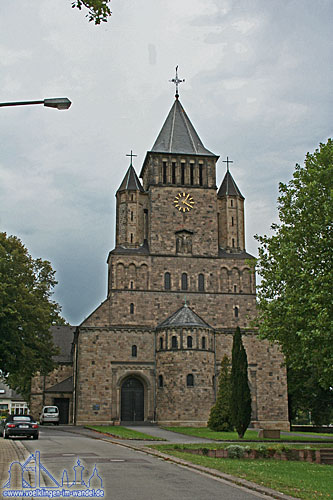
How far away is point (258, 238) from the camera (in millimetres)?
30609

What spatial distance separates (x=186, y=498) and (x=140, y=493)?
1.03 meters

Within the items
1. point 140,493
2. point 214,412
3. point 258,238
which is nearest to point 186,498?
point 140,493

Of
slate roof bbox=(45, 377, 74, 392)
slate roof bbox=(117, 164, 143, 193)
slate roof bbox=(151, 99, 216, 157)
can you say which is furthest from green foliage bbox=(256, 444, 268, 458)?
slate roof bbox=(45, 377, 74, 392)

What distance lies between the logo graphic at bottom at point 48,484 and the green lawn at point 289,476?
12.2 ft

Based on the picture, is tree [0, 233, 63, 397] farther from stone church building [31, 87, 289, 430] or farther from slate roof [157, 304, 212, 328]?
slate roof [157, 304, 212, 328]

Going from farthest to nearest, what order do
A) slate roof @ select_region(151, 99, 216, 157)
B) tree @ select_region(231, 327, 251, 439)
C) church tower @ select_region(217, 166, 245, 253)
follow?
slate roof @ select_region(151, 99, 216, 157) → church tower @ select_region(217, 166, 245, 253) → tree @ select_region(231, 327, 251, 439)

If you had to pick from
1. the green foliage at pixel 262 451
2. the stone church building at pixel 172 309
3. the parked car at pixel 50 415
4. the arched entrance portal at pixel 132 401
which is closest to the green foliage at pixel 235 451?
the green foliage at pixel 262 451

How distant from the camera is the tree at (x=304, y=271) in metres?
24.9

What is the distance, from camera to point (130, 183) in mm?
54375

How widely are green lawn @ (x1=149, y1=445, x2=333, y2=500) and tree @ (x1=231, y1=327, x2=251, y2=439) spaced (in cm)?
1332

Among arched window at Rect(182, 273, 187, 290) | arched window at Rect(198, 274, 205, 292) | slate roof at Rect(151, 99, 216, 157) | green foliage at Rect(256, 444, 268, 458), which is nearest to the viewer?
green foliage at Rect(256, 444, 268, 458)

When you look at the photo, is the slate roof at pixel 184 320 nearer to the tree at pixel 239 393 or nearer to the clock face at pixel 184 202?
the clock face at pixel 184 202

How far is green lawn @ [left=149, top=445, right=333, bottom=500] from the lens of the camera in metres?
12.1

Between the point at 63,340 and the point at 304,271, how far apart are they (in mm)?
44764
